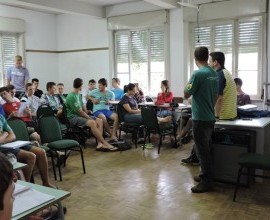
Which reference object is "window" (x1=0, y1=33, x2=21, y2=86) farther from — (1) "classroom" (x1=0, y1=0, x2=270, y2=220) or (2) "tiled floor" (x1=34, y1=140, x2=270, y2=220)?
(2) "tiled floor" (x1=34, y1=140, x2=270, y2=220)

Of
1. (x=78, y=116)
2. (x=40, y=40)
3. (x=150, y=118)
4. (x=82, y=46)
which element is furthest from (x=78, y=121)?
(x=40, y=40)

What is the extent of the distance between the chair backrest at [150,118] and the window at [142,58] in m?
2.83

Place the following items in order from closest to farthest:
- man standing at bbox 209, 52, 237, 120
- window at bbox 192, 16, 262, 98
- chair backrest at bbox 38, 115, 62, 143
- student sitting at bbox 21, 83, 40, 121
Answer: man standing at bbox 209, 52, 237, 120
chair backrest at bbox 38, 115, 62, 143
student sitting at bbox 21, 83, 40, 121
window at bbox 192, 16, 262, 98

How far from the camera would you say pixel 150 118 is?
17.2ft

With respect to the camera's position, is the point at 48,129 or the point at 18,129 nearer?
the point at 18,129

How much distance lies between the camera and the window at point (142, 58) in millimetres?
7965

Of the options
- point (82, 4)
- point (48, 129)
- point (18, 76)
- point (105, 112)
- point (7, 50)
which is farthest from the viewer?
point (7, 50)

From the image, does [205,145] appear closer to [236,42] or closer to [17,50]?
[236,42]

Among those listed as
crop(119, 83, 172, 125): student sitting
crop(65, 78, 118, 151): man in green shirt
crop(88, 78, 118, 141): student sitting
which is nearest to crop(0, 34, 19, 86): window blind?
crop(88, 78, 118, 141): student sitting

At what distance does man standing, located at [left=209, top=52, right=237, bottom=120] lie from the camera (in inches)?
145

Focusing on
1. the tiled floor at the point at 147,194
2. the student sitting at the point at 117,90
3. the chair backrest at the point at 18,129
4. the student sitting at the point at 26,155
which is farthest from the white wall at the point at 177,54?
the student sitting at the point at 26,155

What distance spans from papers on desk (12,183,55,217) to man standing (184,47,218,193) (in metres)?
2.12

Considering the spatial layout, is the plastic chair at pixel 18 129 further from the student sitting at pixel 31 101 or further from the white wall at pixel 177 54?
the white wall at pixel 177 54

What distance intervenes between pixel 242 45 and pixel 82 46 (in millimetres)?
4408
